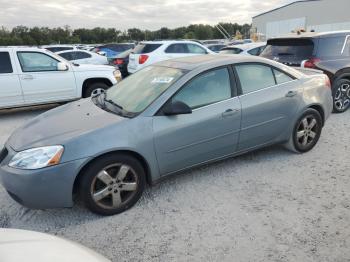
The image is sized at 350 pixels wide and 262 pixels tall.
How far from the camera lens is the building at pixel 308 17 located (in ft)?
110

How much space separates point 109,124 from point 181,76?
0.99 metres

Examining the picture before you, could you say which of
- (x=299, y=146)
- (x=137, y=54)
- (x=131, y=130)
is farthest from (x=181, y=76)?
(x=137, y=54)

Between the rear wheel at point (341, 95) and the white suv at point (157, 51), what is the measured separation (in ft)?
18.4

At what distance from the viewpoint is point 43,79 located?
7492 millimetres

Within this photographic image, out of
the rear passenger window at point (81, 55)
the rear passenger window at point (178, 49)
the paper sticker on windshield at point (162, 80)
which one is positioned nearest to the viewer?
the paper sticker on windshield at point (162, 80)

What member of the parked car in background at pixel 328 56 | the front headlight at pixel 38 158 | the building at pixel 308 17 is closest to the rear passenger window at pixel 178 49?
the parked car in background at pixel 328 56

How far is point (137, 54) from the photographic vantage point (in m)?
11.3

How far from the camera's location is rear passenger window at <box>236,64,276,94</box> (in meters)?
4.05

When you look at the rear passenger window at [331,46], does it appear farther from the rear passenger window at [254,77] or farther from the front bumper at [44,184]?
the front bumper at [44,184]

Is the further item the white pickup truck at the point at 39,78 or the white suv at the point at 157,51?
the white suv at the point at 157,51

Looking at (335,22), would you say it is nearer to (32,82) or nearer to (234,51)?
(234,51)

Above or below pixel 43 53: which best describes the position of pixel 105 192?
below

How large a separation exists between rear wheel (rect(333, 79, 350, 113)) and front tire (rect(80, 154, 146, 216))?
5117 millimetres

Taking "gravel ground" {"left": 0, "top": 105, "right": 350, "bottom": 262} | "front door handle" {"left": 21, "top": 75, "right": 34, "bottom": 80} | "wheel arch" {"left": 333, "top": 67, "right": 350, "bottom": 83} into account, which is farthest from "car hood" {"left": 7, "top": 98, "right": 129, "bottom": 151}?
"wheel arch" {"left": 333, "top": 67, "right": 350, "bottom": 83}
